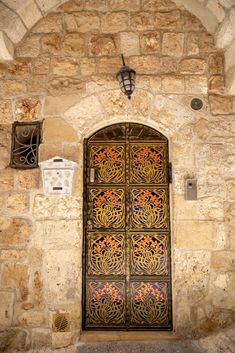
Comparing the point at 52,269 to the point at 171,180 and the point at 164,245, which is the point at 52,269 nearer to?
the point at 164,245

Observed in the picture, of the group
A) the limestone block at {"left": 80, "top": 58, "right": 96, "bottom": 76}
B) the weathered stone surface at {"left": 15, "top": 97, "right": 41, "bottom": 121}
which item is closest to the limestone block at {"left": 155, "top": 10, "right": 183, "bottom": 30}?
the limestone block at {"left": 80, "top": 58, "right": 96, "bottom": 76}

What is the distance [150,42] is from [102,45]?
1.75ft

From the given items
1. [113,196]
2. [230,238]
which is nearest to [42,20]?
[113,196]

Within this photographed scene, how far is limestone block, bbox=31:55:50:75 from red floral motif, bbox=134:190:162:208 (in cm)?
170

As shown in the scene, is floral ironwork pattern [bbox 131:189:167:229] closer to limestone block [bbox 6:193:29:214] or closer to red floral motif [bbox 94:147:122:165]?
red floral motif [bbox 94:147:122:165]

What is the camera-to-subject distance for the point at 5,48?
3322 millimetres

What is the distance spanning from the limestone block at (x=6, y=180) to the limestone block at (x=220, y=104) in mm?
2256

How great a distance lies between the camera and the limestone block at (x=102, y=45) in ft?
11.6

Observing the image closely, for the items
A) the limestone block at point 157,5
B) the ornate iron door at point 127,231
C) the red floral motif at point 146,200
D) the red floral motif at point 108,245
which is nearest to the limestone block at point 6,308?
the ornate iron door at point 127,231

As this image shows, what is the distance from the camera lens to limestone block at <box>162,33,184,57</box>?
3.54 m

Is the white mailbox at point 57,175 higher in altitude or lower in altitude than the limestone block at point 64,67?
lower

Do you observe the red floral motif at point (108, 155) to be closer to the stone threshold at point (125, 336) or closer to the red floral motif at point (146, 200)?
the red floral motif at point (146, 200)

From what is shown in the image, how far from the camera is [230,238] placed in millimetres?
3244

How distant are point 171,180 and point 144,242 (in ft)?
2.32
